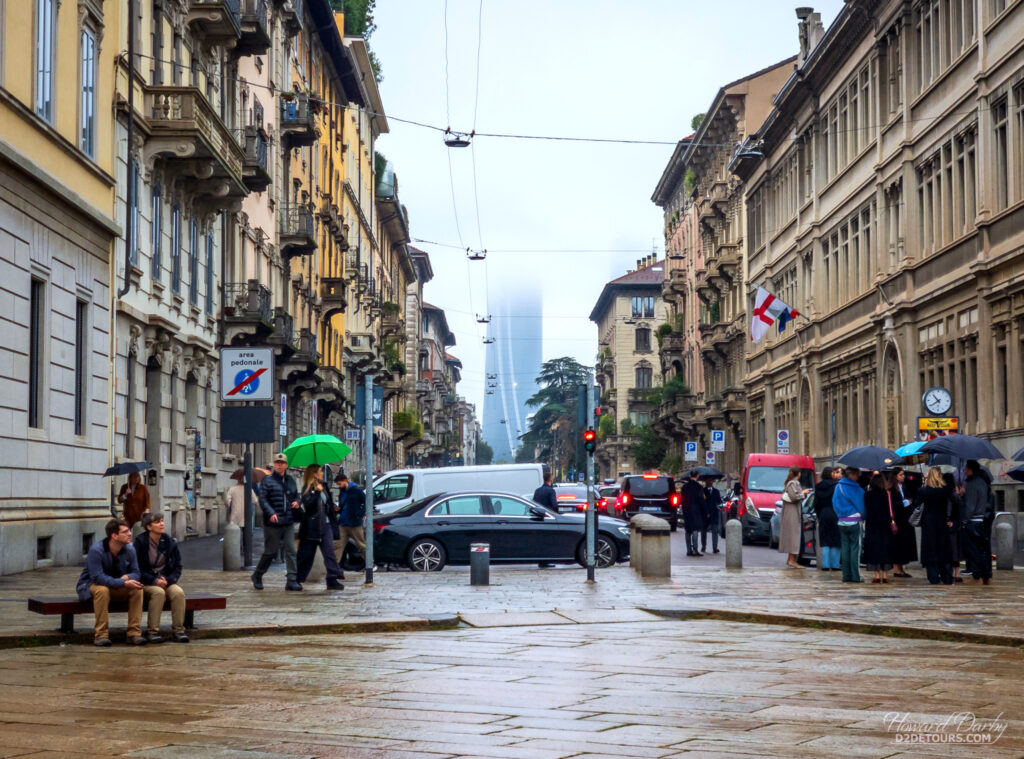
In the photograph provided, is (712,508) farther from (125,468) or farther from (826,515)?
(125,468)

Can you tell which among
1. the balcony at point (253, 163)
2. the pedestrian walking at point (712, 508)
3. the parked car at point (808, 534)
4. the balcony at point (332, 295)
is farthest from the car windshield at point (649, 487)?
the balcony at point (332, 295)

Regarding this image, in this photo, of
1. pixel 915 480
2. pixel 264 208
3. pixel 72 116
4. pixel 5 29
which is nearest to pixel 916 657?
pixel 915 480

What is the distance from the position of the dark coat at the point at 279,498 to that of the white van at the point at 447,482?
10891mm

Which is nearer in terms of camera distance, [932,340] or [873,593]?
[873,593]

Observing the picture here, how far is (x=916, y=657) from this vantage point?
42.1 feet

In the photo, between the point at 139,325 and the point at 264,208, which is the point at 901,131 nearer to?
the point at 264,208

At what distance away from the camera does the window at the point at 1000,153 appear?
3397 cm

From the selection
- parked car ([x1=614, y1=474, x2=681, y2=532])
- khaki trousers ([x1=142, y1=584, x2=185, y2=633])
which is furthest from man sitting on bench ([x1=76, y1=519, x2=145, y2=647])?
parked car ([x1=614, y1=474, x2=681, y2=532])

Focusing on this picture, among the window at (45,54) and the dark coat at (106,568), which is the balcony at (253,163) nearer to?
the window at (45,54)

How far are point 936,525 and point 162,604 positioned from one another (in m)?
11.9

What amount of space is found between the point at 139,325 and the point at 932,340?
67.4 feet

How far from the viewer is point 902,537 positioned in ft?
77.8

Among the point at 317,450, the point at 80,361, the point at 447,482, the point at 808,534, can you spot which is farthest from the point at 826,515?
the point at 80,361

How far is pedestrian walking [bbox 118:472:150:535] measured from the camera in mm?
26312
